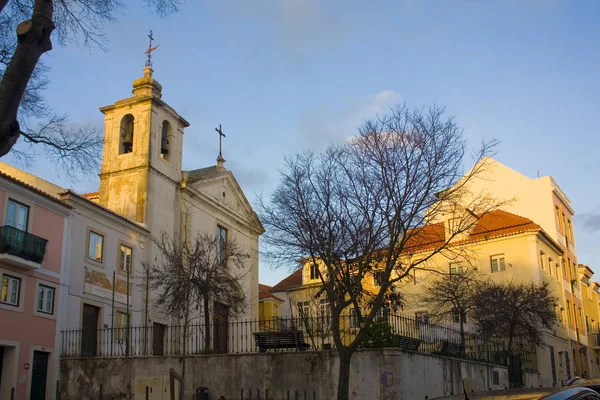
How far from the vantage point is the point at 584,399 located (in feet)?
17.8

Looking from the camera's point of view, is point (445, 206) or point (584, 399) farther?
point (445, 206)

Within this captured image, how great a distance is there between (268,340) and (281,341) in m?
0.47

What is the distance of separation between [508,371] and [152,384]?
15046 mm

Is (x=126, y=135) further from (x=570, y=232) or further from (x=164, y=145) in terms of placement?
(x=570, y=232)

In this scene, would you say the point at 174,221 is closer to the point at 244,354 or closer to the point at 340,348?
the point at 244,354

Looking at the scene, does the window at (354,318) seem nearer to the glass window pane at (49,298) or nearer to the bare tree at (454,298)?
the bare tree at (454,298)

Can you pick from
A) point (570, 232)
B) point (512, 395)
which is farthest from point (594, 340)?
point (512, 395)

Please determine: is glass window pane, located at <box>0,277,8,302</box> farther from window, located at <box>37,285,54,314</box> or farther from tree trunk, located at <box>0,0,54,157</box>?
tree trunk, located at <box>0,0,54,157</box>

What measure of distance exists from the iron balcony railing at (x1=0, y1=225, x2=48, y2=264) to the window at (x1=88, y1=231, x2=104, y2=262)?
9.46 feet

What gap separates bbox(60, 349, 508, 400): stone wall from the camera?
16844mm

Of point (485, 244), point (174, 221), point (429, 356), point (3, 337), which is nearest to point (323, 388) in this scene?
point (429, 356)

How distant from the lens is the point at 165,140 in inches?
1251

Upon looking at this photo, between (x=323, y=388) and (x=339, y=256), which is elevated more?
(x=339, y=256)

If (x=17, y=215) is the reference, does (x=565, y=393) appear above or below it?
below
